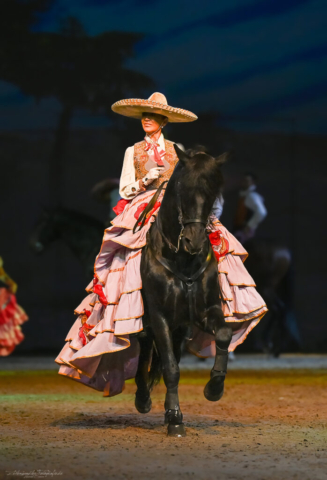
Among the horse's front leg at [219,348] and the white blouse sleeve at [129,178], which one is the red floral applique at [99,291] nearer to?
the white blouse sleeve at [129,178]

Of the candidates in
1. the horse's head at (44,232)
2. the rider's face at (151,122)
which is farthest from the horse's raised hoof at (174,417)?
the horse's head at (44,232)

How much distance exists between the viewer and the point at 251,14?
44.3 feet

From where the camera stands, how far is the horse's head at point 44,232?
9578mm

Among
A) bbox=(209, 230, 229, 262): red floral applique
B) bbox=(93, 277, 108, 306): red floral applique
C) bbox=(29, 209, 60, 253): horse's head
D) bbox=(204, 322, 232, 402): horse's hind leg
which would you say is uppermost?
bbox=(29, 209, 60, 253): horse's head

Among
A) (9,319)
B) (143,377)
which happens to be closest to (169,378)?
(143,377)

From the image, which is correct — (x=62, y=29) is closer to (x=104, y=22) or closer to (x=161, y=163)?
(x=104, y=22)

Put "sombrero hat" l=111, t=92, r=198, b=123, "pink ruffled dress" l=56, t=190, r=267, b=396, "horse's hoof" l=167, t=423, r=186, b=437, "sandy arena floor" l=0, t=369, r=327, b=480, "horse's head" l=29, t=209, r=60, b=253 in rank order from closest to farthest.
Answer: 1. "sandy arena floor" l=0, t=369, r=327, b=480
2. "horse's hoof" l=167, t=423, r=186, b=437
3. "pink ruffled dress" l=56, t=190, r=267, b=396
4. "sombrero hat" l=111, t=92, r=198, b=123
5. "horse's head" l=29, t=209, r=60, b=253

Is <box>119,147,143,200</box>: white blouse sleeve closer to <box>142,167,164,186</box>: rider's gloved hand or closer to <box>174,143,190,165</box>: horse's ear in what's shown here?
<box>142,167,164,186</box>: rider's gloved hand

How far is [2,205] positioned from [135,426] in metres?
6.84

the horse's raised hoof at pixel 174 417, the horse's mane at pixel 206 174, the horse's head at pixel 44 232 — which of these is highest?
the horse's mane at pixel 206 174

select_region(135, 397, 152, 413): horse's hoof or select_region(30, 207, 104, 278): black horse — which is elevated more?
select_region(30, 207, 104, 278): black horse

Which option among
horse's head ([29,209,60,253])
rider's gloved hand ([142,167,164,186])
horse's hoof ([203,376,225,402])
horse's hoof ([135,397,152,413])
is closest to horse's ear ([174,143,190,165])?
rider's gloved hand ([142,167,164,186])

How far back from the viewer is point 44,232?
9.65 meters

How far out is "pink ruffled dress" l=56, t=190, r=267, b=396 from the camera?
15.3 feet
